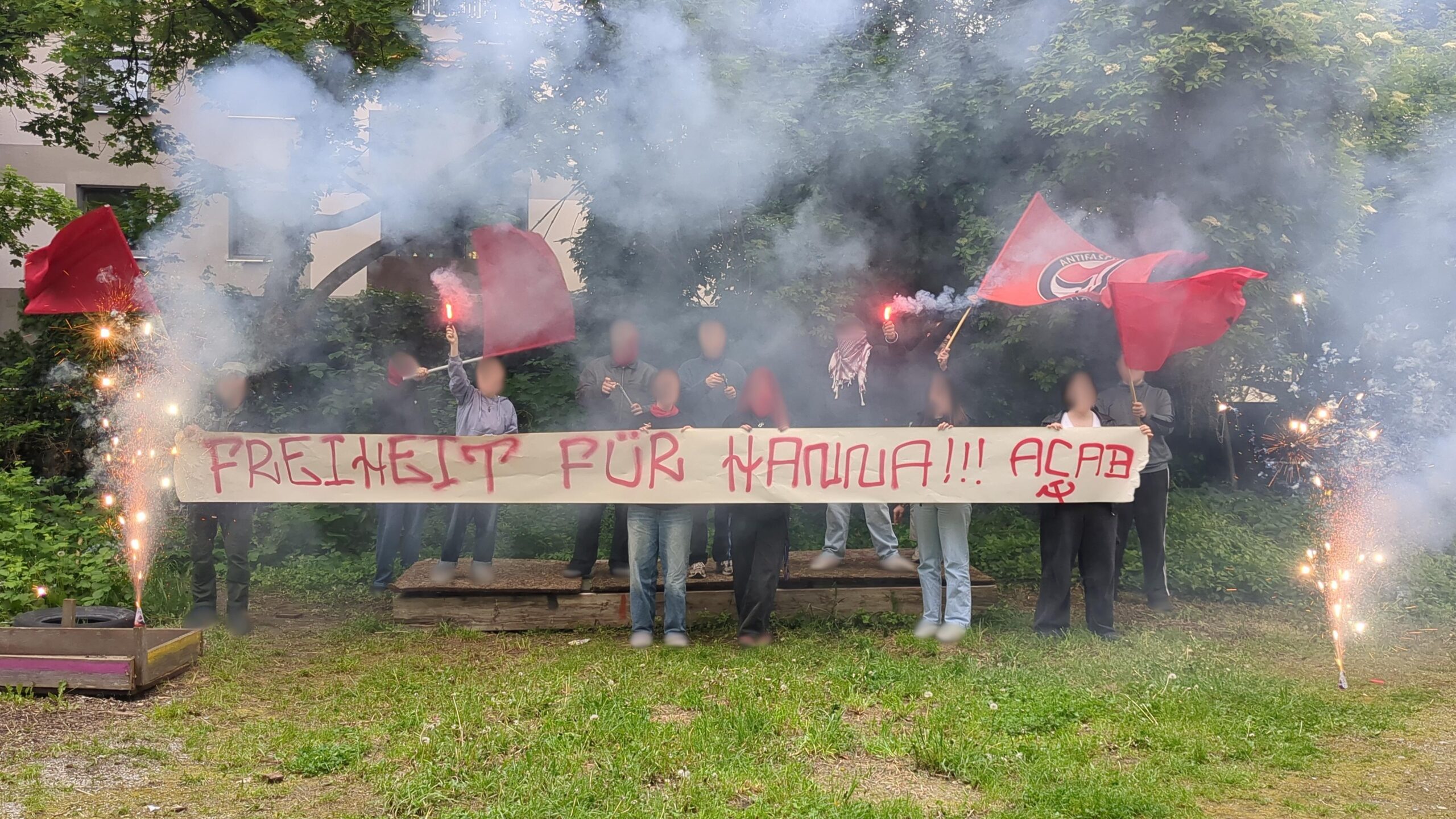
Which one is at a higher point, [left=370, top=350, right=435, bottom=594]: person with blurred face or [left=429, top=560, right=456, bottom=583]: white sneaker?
[left=370, top=350, right=435, bottom=594]: person with blurred face

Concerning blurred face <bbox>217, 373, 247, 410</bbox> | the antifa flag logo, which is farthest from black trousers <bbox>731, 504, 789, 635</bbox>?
blurred face <bbox>217, 373, 247, 410</bbox>

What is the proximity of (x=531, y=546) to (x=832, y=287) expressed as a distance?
11.1 ft

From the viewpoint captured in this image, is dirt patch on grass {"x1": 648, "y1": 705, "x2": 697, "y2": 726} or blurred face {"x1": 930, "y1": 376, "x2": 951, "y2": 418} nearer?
dirt patch on grass {"x1": 648, "y1": 705, "x2": 697, "y2": 726}

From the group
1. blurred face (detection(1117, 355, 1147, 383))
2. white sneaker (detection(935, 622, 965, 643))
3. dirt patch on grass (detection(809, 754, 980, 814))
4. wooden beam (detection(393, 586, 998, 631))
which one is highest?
blurred face (detection(1117, 355, 1147, 383))

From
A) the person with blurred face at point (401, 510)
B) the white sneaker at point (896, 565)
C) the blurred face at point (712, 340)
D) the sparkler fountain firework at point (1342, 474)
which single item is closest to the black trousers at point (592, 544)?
the blurred face at point (712, 340)

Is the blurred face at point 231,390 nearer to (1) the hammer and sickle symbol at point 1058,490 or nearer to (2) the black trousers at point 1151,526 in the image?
(1) the hammer and sickle symbol at point 1058,490

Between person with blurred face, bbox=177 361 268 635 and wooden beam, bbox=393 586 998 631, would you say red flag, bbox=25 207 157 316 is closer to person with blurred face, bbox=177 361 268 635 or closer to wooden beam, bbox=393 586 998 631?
person with blurred face, bbox=177 361 268 635

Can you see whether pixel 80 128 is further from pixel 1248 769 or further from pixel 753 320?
pixel 1248 769

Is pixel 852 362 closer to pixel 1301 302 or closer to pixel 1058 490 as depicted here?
pixel 1058 490

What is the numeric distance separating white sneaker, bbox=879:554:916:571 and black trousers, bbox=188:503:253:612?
3.75 m

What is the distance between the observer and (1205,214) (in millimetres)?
7613

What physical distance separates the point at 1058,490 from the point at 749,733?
2655 millimetres

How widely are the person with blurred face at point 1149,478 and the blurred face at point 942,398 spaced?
A: 3.24ft

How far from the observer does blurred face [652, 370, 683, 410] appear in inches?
240
